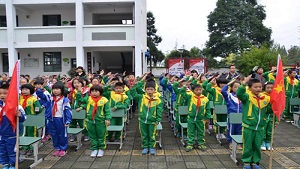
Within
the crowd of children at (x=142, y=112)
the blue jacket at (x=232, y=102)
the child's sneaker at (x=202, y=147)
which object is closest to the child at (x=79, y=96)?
the crowd of children at (x=142, y=112)

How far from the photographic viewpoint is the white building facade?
17.6 m

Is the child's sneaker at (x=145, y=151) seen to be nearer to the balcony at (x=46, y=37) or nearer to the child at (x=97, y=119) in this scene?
the child at (x=97, y=119)

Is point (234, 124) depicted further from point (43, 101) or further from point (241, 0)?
point (241, 0)

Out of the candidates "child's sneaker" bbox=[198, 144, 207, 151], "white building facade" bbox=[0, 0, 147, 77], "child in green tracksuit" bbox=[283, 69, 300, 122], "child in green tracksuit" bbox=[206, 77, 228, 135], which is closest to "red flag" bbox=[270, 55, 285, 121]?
"child's sneaker" bbox=[198, 144, 207, 151]

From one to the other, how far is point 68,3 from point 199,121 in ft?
49.3

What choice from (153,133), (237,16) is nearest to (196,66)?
(153,133)

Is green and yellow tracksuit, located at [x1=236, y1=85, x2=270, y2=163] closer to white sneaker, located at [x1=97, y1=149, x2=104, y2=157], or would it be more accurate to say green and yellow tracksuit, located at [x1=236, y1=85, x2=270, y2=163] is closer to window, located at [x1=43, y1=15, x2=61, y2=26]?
white sneaker, located at [x1=97, y1=149, x2=104, y2=157]

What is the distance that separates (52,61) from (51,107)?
14.8 metres

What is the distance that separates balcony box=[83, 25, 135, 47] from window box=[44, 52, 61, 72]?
138 inches

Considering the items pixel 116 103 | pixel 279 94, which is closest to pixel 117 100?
pixel 116 103

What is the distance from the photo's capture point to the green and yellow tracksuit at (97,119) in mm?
5797

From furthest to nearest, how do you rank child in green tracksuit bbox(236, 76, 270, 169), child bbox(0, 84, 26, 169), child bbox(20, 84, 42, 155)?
1. child bbox(20, 84, 42, 155)
2. child in green tracksuit bbox(236, 76, 270, 169)
3. child bbox(0, 84, 26, 169)

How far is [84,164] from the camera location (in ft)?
17.5

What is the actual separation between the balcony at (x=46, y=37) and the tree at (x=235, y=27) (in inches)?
1001
